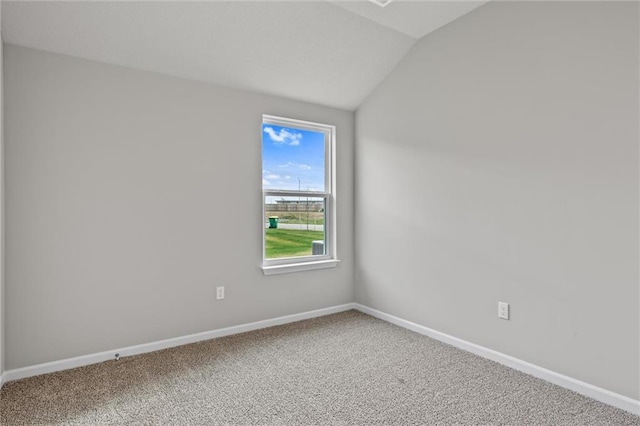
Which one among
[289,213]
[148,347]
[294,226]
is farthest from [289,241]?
[148,347]

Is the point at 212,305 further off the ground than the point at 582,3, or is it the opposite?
→ the point at 582,3

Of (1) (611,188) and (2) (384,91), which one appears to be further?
(2) (384,91)

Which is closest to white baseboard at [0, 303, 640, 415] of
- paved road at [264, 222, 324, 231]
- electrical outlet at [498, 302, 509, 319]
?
electrical outlet at [498, 302, 509, 319]

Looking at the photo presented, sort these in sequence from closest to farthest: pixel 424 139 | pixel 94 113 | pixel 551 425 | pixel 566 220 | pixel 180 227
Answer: pixel 551 425 < pixel 566 220 < pixel 94 113 < pixel 180 227 < pixel 424 139

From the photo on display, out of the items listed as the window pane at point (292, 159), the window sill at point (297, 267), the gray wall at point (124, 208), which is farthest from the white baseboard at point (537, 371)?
the window pane at point (292, 159)

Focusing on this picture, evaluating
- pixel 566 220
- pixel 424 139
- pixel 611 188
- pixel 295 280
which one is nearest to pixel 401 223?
pixel 424 139

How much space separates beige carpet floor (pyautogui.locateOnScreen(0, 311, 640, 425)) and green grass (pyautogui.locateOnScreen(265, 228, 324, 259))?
2.99 ft


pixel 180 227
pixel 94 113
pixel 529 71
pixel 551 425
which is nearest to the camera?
pixel 551 425

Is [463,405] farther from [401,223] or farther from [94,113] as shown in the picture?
[94,113]

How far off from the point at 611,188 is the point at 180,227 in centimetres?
286

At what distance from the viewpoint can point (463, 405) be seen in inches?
80.6

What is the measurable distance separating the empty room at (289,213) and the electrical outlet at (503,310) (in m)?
0.02

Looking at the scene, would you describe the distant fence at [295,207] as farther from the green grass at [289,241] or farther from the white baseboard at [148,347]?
the white baseboard at [148,347]

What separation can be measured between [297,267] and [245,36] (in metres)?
2.02
